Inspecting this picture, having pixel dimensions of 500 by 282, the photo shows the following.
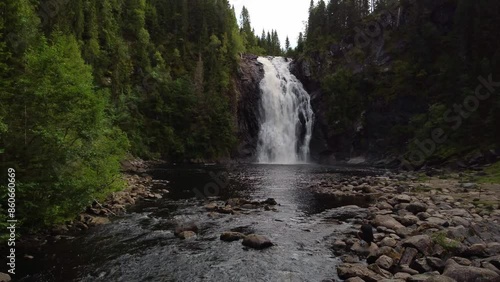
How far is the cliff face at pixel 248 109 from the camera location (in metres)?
70.2

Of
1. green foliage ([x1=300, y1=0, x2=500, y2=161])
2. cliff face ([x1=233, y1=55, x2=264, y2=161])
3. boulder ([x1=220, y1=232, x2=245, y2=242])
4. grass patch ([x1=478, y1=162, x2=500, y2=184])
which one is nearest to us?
boulder ([x1=220, y1=232, x2=245, y2=242])

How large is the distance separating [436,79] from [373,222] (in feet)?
159

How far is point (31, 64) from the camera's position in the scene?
14898mm

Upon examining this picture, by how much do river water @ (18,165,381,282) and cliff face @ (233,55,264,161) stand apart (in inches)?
1854

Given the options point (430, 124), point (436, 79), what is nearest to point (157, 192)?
point (430, 124)

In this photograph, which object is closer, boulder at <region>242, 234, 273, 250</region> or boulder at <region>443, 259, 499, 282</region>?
boulder at <region>443, 259, 499, 282</region>

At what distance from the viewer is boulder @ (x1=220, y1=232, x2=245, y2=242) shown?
15.3 m

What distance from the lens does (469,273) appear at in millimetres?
9617

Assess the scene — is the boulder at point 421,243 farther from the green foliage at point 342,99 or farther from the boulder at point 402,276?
the green foliage at point 342,99

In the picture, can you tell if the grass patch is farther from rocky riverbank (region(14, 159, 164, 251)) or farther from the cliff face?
the cliff face

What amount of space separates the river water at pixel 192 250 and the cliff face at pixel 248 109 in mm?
47083

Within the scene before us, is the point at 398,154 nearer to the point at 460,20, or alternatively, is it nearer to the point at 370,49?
the point at 460,20

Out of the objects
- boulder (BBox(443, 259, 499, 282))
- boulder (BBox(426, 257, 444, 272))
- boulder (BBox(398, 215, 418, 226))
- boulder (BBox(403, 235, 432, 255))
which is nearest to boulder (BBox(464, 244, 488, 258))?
boulder (BBox(403, 235, 432, 255))

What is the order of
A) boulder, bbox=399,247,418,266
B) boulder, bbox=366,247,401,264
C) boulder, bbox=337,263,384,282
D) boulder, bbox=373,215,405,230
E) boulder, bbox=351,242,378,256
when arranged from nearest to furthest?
boulder, bbox=337,263,384,282
boulder, bbox=399,247,418,266
boulder, bbox=366,247,401,264
boulder, bbox=351,242,378,256
boulder, bbox=373,215,405,230
